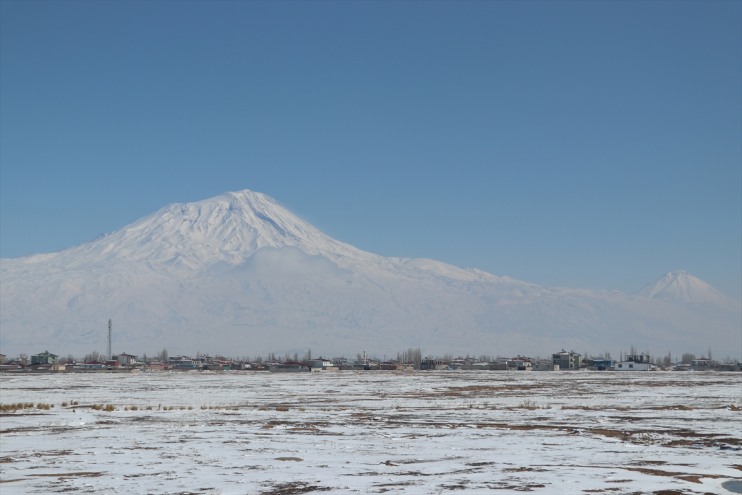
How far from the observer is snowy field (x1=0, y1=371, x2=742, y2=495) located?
2314 centimetres

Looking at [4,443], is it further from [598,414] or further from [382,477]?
[598,414]

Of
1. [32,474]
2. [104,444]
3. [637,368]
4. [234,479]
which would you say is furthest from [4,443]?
[637,368]

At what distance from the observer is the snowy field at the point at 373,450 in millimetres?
23141

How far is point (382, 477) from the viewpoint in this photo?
2409 cm

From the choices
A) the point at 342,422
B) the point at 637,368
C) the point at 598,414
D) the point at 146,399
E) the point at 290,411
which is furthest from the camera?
the point at 637,368

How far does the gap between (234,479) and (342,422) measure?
16.6m

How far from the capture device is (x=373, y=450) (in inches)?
1166

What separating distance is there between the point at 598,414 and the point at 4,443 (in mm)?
27492

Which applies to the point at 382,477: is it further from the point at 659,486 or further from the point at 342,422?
the point at 342,422

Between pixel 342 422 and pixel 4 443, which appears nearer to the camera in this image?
pixel 4 443

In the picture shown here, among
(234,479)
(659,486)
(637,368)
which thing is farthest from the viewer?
(637,368)

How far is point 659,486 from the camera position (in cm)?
2250

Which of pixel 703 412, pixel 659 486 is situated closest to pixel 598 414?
pixel 703 412

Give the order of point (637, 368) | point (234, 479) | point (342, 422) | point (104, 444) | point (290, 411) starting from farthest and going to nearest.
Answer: point (637, 368)
point (290, 411)
point (342, 422)
point (104, 444)
point (234, 479)
